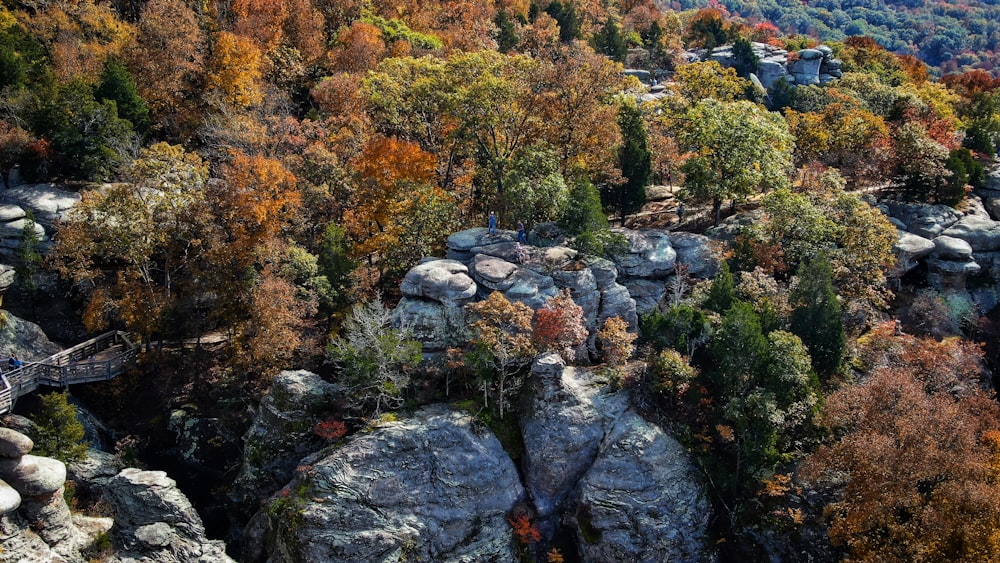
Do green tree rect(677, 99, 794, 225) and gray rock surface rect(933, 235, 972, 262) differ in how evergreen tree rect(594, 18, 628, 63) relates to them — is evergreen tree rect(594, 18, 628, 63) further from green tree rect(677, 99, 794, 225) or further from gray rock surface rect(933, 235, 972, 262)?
gray rock surface rect(933, 235, 972, 262)

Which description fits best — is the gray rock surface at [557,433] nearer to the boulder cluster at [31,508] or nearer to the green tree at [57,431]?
the boulder cluster at [31,508]

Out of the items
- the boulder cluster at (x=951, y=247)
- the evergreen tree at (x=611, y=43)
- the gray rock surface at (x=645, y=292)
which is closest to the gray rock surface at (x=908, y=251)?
the boulder cluster at (x=951, y=247)

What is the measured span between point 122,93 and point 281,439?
2663cm

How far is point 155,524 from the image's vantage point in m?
27.5

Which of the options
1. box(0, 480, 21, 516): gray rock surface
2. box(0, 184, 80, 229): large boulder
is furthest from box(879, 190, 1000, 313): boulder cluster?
box(0, 184, 80, 229): large boulder

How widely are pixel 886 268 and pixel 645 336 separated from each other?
16303 mm

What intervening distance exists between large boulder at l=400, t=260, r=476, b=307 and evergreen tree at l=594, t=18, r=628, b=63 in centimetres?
4673

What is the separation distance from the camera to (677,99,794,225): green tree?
39.2 meters

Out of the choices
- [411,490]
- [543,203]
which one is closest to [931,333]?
[543,203]

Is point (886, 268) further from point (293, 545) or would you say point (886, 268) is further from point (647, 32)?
point (647, 32)

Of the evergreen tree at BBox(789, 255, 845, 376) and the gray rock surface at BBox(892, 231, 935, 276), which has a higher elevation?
the evergreen tree at BBox(789, 255, 845, 376)

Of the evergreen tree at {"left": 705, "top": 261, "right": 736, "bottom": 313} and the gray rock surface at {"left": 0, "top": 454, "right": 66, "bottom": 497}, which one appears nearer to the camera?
the gray rock surface at {"left": 0, "top": 454, "right": 66, "bottom": 497}

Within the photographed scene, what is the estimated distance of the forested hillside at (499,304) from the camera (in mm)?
27859

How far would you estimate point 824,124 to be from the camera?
48.2 m
